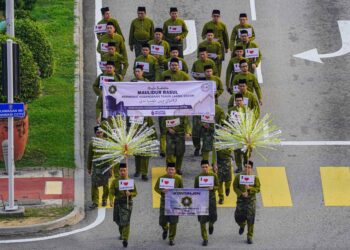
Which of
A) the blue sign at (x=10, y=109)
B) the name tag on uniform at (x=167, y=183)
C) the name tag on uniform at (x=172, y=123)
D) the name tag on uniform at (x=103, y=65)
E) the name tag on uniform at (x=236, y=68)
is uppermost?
the name tag on uniform at (x=103, y=65)

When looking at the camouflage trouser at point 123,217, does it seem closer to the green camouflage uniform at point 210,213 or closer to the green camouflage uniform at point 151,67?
the green camouflage uniform at point 210,213

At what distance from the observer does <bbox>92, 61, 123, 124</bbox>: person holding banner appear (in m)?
35.6

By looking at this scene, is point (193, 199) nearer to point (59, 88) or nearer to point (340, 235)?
point (340, 235)

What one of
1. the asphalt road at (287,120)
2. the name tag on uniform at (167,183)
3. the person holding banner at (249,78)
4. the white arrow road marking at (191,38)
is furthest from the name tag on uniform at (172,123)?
the white arrow road marking at (191,38)

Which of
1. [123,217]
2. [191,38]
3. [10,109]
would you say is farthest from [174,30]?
[123,217]

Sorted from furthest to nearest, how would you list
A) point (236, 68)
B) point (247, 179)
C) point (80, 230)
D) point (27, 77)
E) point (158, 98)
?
point (236, 68) → point (27, 77) → point (158, 98) → point (80, 230) → point (247, 179)

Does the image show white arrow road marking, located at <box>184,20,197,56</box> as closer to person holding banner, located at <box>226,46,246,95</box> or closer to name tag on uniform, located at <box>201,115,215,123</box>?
person holding banner, located at <box>226,46,246,95</box>

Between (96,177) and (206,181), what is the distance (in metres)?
2.79

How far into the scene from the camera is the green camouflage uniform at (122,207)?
103 feet

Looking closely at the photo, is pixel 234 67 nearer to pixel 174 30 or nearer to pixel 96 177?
pixel 174 30

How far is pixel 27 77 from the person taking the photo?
35250mm

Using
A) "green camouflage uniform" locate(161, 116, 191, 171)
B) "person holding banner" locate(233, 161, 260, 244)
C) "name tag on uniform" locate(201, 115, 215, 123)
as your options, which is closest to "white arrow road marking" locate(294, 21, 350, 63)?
"name tag on uniform" locate(201, 115, 215, 123)

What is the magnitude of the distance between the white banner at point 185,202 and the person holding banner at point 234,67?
6.09 metres

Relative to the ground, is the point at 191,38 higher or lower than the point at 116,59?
higher
